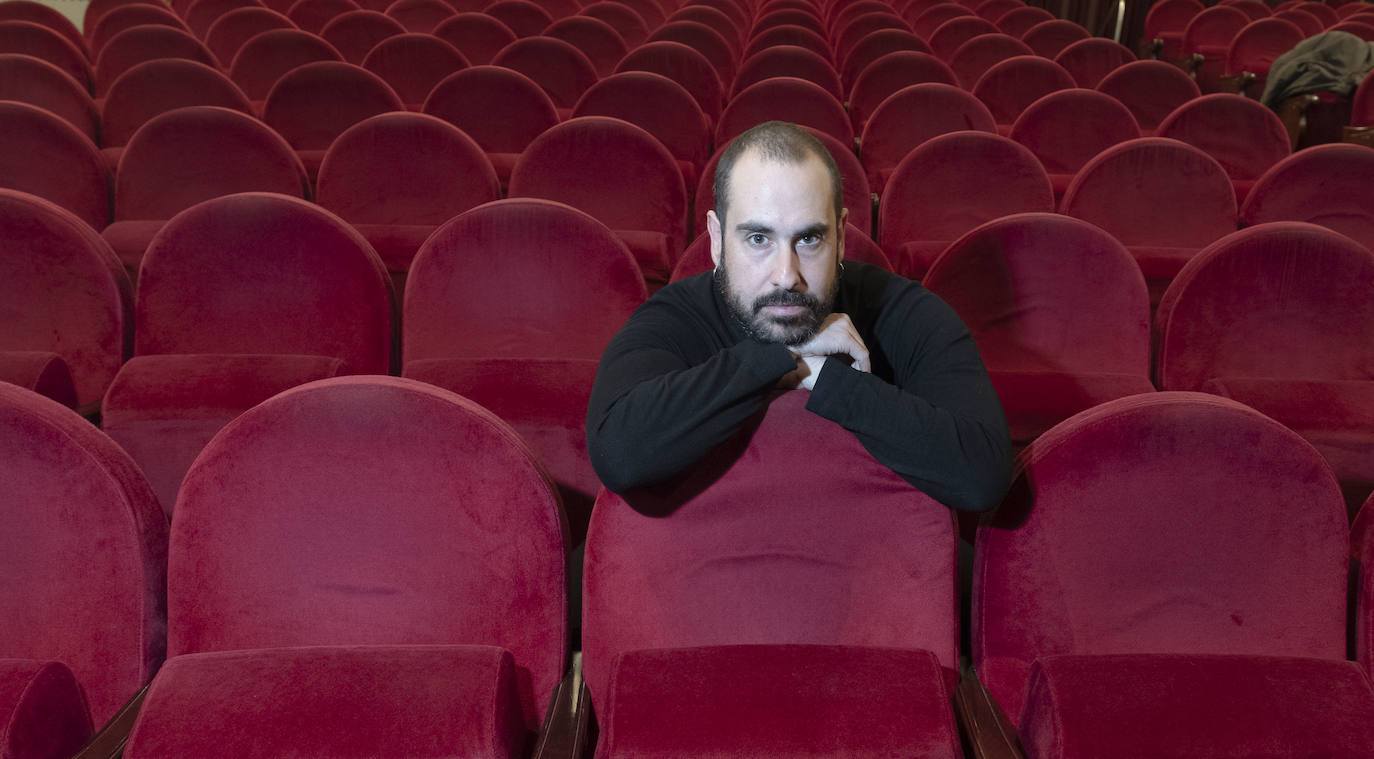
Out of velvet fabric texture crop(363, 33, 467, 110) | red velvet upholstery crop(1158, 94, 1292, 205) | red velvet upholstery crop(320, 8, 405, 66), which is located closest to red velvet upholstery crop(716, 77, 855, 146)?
red velvet upholstery crop(1158, 94, 1292, 205)

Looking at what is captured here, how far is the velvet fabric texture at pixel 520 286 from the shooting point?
0.90 metres

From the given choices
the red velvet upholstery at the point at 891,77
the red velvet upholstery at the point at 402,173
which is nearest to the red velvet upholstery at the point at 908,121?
the red velvet upholstery at the point at 891,77

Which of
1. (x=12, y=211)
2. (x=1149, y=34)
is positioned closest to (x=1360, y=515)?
(x=12, y=211)

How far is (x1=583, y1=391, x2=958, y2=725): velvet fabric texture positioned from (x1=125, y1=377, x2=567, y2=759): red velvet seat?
1.5 inches

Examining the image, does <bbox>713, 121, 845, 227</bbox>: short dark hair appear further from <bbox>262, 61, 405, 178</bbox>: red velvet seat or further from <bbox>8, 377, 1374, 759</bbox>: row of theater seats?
<bbox>262, 61, 405, 178</bbox>: red velvet seat

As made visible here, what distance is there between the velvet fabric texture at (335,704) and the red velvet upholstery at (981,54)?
215 cm

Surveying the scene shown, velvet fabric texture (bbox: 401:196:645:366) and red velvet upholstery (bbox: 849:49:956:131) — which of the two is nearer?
velvet fabric texture (bbox: 401:196:645:366)

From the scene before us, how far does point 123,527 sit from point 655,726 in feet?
1.01

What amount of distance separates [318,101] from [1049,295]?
1258 millimetres

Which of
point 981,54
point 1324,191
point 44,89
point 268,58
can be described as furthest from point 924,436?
point 981,54

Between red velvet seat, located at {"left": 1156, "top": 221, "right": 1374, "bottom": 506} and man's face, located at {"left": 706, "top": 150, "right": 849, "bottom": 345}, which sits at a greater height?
man's face, located at {"left": 706, "top": 150, "right": 849, "bottom": 345}

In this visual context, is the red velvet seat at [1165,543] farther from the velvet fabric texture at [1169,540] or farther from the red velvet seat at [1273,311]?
the red velvet seat at [1273,311]

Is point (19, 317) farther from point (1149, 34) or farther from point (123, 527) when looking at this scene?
point (1149, 34)

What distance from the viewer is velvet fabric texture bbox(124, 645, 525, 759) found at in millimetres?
426
